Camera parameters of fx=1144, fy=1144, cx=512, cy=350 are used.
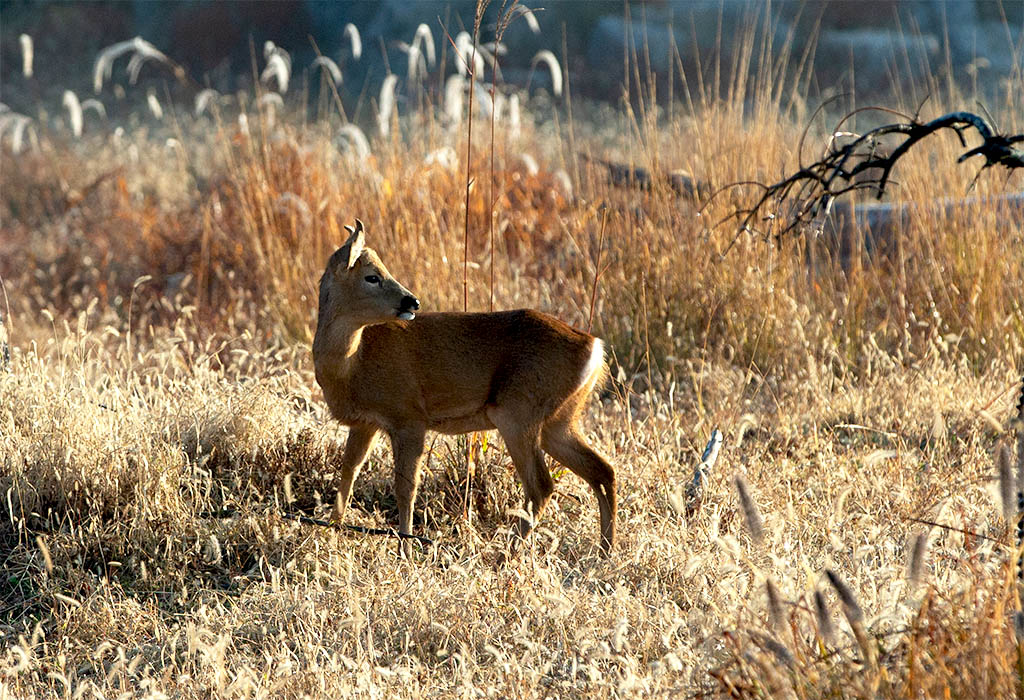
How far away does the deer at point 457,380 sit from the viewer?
398 centimetres

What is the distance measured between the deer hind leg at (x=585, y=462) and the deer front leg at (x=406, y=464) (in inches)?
17.8

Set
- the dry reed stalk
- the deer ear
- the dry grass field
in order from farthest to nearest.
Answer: the deer ear < the dry grass field < the dry reed stalk

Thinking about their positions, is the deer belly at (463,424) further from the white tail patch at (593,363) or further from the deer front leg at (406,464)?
the white tail patch at (593,363)

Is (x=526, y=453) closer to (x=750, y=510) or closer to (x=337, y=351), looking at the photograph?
(x=337, y=351)

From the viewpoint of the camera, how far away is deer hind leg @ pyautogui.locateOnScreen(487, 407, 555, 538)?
3.98 meters

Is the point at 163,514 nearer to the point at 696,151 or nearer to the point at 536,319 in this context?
the point at 536,319

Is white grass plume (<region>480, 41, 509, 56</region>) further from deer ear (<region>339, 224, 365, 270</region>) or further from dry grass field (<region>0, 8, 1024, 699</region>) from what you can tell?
deer ear (<region>339, 224, 365, 270</region>)

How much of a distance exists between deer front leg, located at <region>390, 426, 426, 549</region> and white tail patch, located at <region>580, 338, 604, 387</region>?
1.96 feet

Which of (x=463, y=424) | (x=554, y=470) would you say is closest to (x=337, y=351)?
(x=463, y=424)

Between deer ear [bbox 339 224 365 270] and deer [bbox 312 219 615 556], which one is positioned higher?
deer ear [bbox 339 224 365 270]

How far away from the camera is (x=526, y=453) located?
13.1ft

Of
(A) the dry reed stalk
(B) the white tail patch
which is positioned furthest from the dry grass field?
(B) the white tail patch

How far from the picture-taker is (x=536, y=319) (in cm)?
409

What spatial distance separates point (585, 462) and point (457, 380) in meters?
0.54
